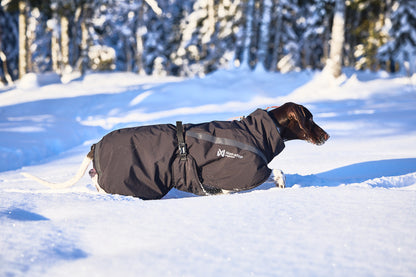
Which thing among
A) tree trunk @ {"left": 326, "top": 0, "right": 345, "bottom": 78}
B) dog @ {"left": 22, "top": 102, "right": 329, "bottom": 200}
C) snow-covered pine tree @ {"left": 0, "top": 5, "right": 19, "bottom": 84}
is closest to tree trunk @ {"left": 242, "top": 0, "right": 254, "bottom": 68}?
tree trunk @ {"left": 326, "top": 0, "right": 345, "bottom": 78}

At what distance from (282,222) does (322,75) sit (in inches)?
451

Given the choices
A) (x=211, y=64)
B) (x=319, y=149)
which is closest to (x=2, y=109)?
(x=319, y=149)

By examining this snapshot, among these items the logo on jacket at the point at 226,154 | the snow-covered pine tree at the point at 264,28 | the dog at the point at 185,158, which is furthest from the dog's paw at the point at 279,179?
the snow-covered pine tree at the point at 264,28

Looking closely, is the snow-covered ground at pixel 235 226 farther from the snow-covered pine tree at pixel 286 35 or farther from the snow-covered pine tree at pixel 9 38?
the snow-covered pine tree at pixel 9 38

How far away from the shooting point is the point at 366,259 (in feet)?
5.34

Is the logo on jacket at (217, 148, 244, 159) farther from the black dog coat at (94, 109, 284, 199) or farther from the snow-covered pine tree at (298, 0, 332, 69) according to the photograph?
the snow-covered pine tree at (298, 0, 332, 69)

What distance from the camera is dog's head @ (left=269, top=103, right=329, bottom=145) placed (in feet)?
11.2

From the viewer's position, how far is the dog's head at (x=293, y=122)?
3.42 meters

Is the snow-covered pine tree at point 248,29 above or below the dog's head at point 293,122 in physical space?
above

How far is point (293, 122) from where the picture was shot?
136 inches

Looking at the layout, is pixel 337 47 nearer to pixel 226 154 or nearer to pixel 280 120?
pixel 280 120

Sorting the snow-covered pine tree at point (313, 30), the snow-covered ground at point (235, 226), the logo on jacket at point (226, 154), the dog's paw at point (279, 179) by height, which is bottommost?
the dog's paw at point (279, 179)

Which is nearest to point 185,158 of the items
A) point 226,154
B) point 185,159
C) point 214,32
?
point 185,159

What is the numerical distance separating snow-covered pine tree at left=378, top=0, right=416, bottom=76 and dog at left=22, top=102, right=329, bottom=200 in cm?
1772
